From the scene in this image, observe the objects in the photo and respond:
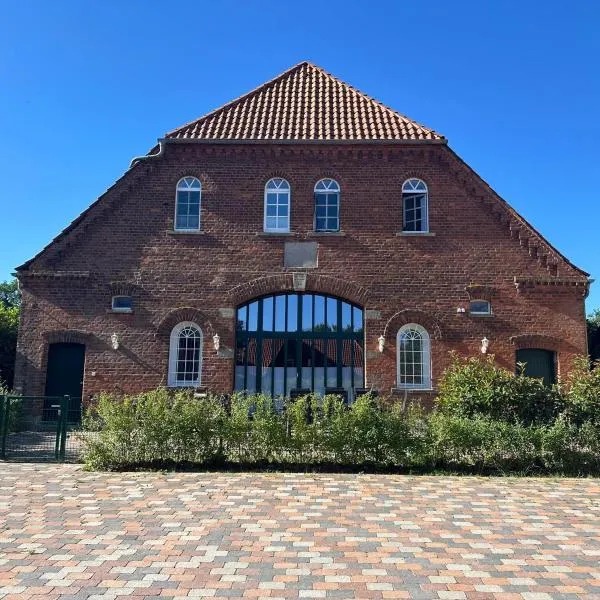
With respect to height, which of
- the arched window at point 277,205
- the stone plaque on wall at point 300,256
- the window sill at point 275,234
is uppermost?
the arched window at point 277,205

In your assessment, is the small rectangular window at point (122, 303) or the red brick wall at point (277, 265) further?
the small rectangular window at point (122, 303)

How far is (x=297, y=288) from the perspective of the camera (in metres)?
16.4

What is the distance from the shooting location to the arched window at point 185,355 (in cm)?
1614

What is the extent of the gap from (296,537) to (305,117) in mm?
14154

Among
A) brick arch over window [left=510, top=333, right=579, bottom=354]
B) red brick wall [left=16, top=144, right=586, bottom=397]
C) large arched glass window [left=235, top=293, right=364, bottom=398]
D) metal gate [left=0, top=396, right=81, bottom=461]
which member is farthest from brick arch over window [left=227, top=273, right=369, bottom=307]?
metal gate [left=0, top=396, right=81, bottom=461]

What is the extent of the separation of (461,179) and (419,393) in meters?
6.34

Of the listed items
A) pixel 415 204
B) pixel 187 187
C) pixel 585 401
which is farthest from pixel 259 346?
pixel 585 401

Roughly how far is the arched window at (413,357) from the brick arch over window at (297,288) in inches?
60.0

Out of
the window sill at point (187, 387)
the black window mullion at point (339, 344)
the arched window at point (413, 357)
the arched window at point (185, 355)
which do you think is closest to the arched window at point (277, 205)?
the black window mullion at point (339, 344)

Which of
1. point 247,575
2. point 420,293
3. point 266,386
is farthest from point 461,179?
point 247,575

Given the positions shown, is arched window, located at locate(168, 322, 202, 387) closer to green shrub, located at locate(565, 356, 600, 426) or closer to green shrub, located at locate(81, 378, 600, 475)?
green shrub, located at locate(81, 378, 600, 475)

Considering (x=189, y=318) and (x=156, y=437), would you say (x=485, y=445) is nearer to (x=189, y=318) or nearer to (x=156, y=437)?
(x=156, y=437)

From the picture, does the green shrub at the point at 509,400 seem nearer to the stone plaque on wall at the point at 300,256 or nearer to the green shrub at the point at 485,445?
the green shrub at the point at 485,445

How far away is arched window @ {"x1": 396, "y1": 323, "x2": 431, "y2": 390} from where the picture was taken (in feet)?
52.7
